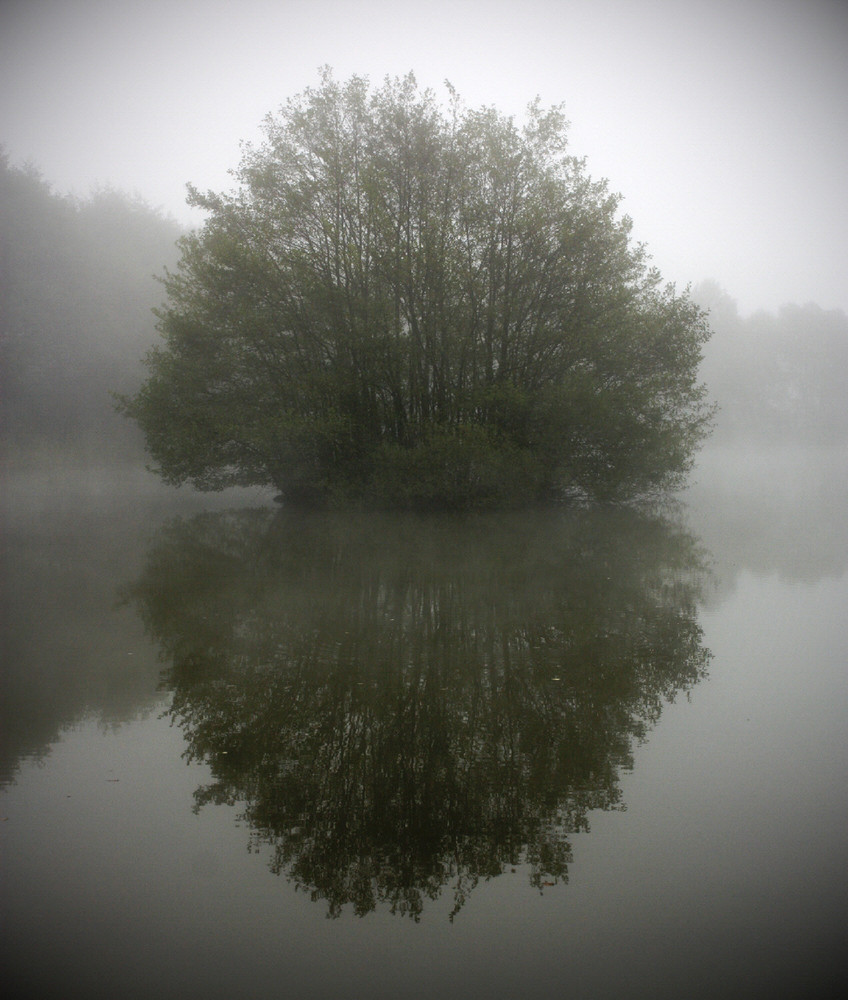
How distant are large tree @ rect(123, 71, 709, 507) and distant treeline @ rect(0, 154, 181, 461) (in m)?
15.2

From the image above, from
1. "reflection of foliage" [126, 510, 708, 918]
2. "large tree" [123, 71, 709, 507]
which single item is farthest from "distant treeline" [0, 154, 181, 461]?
"reflection of foliage" [126, 510, 708, 918]

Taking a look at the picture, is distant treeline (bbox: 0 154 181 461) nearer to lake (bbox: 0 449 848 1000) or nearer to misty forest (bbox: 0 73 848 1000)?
misty forest (bbox: 0 73 848 1000)

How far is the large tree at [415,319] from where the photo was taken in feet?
53.8

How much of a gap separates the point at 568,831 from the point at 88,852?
209 cm

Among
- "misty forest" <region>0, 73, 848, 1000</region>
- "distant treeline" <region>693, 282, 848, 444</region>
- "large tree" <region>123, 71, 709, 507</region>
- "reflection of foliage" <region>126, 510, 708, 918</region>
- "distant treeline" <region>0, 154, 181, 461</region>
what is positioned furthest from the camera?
"distant treeline" <region>693, 282, 848, 444</region>

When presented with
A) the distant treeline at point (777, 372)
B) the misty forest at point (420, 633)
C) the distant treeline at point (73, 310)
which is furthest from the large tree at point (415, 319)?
the distant treeline at point (777, 372)

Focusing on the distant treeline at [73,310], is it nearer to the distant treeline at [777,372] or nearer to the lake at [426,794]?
the lake at [426,794]

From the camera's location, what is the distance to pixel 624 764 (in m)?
3.70

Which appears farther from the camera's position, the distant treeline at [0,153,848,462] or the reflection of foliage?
the distant treeline at [0,153,848,462]

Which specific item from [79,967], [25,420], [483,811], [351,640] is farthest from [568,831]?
[25,420]

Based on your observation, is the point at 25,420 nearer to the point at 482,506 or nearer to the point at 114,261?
the point at 114,261

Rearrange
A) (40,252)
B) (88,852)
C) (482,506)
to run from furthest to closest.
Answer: (40,252)
(482,506)
(88,852)

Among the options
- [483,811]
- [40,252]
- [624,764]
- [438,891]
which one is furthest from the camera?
[40,252]

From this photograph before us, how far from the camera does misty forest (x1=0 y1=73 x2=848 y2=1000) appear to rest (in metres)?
2.54
